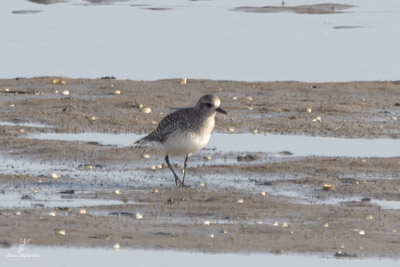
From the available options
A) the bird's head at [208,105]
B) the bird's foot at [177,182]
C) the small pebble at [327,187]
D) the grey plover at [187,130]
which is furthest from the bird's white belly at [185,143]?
the small pebble at [327,187]

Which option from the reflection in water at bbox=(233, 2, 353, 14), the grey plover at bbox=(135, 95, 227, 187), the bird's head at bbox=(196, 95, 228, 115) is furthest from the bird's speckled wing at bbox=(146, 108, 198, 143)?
the reflection in water at bbox=(233, 2, 353, 14)

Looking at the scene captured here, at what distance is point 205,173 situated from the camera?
53.5 feet

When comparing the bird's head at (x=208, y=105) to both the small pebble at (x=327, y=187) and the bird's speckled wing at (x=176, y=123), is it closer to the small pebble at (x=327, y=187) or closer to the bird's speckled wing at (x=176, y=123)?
the bird's speckled wing at (x=176, y=123)

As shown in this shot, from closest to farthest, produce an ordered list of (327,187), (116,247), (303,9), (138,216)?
(116,247) → (138,216) → (327,187) → (303,9)

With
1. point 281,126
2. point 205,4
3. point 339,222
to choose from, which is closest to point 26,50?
point 281,126

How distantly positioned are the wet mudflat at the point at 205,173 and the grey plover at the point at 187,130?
0.40 meters

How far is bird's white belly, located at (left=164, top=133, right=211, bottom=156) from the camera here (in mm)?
15852

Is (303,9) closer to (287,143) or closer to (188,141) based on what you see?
(287,143)

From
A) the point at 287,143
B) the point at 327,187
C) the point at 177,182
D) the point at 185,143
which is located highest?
the point at 287,143

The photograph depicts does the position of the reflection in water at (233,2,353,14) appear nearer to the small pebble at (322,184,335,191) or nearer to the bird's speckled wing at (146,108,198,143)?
the bird's speckled wing at (146,108,198,143)

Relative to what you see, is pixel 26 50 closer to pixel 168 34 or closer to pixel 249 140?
pixel 168 34

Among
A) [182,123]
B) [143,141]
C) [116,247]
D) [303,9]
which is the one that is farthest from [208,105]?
[303,9]

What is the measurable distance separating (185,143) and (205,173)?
639 mm

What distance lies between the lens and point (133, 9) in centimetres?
4047
